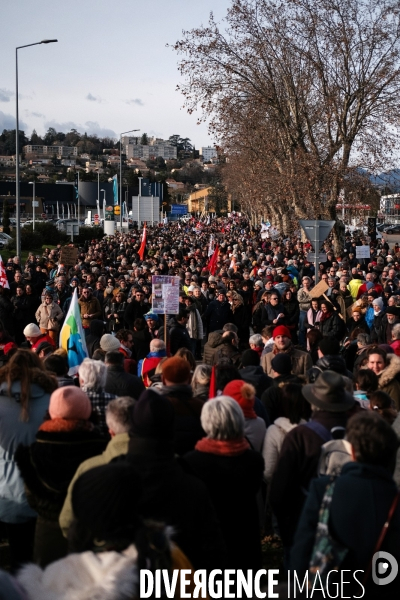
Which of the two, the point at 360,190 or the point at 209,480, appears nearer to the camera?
the point at 209,480

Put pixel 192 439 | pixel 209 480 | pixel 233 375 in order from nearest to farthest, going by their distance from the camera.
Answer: pixel 209 480
pixel 192 439
pixel 233 375

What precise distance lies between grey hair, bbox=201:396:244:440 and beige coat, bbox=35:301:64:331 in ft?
29.4

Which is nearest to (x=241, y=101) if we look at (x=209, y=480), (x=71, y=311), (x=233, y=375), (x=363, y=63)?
(x=363, y=63)

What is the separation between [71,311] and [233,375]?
4.43 m

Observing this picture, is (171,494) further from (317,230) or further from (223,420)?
(317,230)

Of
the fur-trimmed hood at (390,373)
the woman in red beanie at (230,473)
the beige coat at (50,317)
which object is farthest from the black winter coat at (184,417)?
the beige coat at (50,317)

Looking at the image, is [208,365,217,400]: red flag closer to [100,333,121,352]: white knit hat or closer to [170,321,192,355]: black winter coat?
[100,333,121,352]: white knit hat

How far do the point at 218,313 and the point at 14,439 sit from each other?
9776 mm

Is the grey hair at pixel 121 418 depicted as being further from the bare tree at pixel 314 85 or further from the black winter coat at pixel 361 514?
the bare tree at pixel 314 85

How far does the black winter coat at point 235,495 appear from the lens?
4289mm

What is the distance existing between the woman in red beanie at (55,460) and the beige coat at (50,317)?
8574 millimetres

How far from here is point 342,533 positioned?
347 cm

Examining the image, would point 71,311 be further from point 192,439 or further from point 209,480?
point 209,480

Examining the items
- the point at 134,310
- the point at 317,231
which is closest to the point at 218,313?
the point at 134,310
